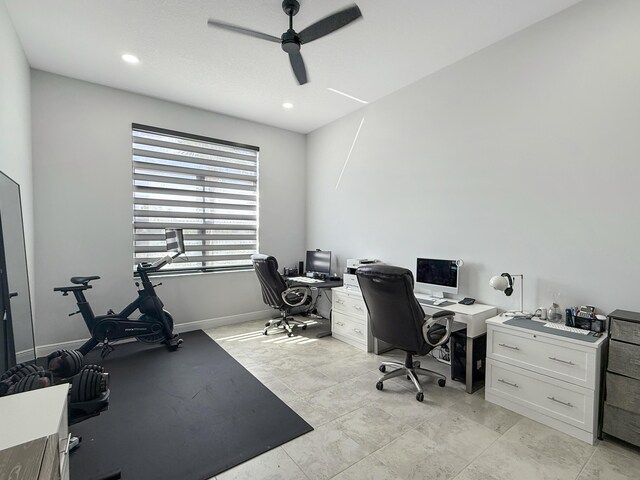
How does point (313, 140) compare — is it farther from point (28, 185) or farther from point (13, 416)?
point (13, 416)

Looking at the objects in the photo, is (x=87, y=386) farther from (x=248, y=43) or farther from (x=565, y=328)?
(x=565, y=328)

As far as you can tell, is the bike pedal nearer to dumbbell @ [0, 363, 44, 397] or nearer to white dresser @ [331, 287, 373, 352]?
dumbbell @ [0, 363, 44, 397]

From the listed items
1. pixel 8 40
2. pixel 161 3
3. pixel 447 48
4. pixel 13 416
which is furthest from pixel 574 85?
pixel 8 40

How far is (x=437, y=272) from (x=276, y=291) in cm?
204

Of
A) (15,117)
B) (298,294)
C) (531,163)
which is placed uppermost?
(15,117)

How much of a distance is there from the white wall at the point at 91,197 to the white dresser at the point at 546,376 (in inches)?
143

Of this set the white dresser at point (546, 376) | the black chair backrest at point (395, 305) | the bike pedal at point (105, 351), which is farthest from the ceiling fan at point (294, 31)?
the bike pedal at point (105, 351)

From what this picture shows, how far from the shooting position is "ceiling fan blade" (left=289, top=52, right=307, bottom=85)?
2.45 metres

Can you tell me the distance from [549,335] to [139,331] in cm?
402

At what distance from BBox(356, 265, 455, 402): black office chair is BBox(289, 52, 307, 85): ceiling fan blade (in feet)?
5.84

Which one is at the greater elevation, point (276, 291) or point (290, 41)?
point (290, 41)

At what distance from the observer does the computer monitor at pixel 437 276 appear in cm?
312

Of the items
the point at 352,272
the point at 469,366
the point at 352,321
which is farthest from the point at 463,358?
the point at 352,272

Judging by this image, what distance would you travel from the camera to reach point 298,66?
2.58m
